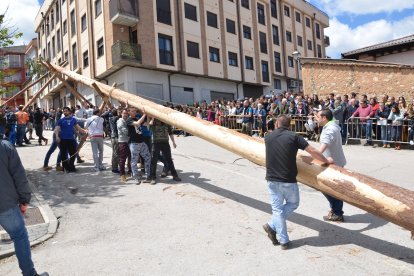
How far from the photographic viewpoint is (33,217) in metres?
5.99

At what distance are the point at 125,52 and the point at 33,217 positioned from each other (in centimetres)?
1783

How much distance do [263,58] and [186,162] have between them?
25.0m

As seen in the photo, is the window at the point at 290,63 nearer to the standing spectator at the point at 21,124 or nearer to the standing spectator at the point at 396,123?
the standing spectator at the point at 396,123

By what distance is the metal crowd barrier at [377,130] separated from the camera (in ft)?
38.7

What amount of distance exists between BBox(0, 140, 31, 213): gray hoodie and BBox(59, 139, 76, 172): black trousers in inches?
230

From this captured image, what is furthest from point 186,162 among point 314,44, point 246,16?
point 314,44

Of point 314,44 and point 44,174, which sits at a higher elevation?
point 314,44

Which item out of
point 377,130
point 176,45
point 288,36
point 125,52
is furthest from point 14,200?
point 288,36

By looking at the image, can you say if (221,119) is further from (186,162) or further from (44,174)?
(44,174)

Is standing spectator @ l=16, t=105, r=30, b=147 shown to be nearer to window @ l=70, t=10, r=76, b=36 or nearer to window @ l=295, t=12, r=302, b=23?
window @ l=70, t=10, r=76, b=36

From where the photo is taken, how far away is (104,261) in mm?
4336

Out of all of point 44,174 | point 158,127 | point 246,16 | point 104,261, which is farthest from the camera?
point 246,16

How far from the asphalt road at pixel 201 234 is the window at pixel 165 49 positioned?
56.7 feet

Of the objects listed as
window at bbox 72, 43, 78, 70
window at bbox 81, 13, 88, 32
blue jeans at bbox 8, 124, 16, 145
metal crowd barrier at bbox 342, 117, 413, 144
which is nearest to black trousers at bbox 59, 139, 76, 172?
blue jeans at bbox 8, 124, 16, 145
